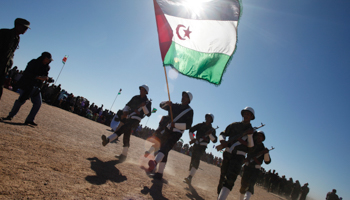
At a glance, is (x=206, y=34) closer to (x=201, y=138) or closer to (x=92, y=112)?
(x=201, y=138)

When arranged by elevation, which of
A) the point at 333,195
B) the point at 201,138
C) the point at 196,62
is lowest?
the point at 333,195

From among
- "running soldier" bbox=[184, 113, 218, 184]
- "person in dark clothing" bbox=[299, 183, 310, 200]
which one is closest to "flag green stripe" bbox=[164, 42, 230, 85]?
"running soldier" bbox=[184, 113, 218, 184]

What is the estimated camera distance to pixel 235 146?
160 inches

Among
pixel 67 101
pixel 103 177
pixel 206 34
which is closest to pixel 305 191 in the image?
pixel 206 34

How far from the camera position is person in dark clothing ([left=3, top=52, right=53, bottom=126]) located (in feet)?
14.3

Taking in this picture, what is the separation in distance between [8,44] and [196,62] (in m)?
4.15

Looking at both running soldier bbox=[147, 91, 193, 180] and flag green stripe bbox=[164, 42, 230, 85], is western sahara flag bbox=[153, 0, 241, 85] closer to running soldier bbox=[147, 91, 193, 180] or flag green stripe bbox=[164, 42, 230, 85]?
flag green stripe bbox=[164, 42, 230, 85]

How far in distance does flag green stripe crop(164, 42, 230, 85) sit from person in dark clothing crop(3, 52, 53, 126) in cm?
318

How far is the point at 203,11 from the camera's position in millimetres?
5188

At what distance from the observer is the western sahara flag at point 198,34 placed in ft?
16.2

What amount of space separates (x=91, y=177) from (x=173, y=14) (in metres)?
4.60

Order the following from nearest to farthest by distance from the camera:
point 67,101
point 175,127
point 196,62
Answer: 1. point 175,127
2. point 196,62
3. point 67,101

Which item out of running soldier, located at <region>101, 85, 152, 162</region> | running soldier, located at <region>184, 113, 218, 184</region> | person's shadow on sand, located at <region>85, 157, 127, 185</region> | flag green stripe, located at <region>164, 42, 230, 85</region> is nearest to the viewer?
person's shadow on sand, located at <region>85, 157, 127, 185</region>

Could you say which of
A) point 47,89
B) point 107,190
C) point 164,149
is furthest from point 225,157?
point 47,89
